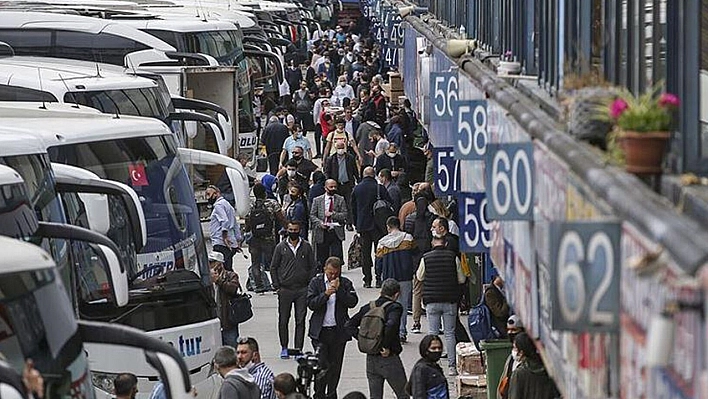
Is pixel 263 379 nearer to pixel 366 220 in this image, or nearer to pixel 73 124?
pixel 73 124

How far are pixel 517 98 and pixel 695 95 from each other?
3.19 m

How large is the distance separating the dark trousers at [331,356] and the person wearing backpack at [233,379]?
286 cm

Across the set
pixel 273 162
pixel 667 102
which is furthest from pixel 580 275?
pixel 273 162

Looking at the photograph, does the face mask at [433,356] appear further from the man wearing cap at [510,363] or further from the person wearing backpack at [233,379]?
the person wearing backpack at [233,379]

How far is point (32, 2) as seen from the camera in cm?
3456

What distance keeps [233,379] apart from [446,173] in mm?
3979

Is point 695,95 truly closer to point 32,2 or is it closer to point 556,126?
point 556,126

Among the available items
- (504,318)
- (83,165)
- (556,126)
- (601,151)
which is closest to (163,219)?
(83,165)

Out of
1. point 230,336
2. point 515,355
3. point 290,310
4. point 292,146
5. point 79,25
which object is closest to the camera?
point 515,355

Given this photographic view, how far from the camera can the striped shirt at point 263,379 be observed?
14.8 meters

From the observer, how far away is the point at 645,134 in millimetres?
7133

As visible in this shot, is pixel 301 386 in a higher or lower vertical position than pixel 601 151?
lower

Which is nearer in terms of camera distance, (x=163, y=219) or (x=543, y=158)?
(x=543, y=158)

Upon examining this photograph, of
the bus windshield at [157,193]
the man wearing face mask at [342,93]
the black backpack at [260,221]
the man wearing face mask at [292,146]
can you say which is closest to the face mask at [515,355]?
the bus windshield at [157,193]
